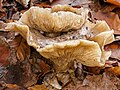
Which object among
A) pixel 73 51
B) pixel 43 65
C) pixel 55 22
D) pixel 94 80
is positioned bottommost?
pixel 94 80

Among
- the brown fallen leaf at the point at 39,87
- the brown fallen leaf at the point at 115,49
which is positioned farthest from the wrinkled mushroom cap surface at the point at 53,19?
the brown fallen leaf at the point at 115,49

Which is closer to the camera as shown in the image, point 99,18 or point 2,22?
point 2,22

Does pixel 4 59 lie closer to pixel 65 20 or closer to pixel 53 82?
pixel 53 82

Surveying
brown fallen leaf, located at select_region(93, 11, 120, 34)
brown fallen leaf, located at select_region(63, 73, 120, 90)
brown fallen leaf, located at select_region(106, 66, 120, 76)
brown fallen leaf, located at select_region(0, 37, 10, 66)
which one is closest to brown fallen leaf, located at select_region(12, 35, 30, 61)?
brown fallen leaf, located at select_region(0, 37, 10, 66)

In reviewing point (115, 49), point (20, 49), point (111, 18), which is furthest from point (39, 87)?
point (111, 18)

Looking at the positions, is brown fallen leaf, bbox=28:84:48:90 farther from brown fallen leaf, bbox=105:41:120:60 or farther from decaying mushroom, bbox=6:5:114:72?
brown fallen leaf, bbox=105:41:120:60

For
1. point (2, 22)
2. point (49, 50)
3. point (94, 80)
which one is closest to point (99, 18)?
point (94, 80)
